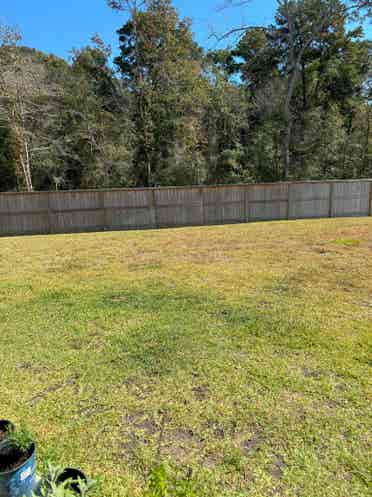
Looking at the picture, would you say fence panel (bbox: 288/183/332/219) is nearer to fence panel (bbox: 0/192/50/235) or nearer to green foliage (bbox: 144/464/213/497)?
fence panel (bbox: 0/192/50/235)

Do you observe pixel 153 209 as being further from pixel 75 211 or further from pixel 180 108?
pixel 180 108

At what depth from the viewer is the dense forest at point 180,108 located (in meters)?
14.1

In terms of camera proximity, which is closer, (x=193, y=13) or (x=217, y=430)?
(x=217, y=430)

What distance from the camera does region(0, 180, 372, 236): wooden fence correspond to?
10430 millimetres

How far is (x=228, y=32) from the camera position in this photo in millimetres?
14328

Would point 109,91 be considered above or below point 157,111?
above

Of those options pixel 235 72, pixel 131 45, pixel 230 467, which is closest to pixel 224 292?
pixel 230 467

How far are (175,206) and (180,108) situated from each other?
272 inches

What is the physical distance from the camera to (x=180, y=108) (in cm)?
1529

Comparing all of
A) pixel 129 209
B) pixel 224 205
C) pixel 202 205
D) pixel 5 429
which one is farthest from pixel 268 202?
pixel 5 429

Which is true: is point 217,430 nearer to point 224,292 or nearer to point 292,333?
point 292,333

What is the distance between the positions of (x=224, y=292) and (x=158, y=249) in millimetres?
3213

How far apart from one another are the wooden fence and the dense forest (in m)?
3.80

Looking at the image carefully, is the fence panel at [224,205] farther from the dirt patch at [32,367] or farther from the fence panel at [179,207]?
the dirt patch at [32,367]
